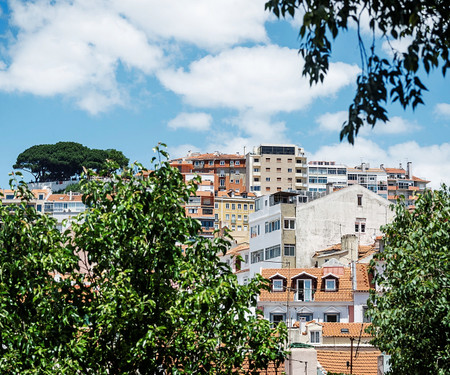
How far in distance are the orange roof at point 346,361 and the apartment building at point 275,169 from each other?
125983 millimetres

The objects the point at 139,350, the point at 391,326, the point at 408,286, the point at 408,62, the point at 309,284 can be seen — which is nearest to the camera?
the point at 408,62

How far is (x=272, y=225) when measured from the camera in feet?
282

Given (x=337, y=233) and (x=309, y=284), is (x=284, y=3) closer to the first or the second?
(x=309, y=284)

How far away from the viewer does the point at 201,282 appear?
21.7 m

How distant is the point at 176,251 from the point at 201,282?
1079mm

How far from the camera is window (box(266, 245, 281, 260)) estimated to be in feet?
273

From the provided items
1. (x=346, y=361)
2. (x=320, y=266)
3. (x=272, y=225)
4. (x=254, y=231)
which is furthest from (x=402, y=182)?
(x=346, y=361)

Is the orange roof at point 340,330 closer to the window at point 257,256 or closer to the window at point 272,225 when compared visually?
the window at point 272,225

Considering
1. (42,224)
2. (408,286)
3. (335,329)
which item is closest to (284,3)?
(42,224)

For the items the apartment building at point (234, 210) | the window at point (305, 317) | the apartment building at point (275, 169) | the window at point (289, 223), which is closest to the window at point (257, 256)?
the window at point (289, 223)

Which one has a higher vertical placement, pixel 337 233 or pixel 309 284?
pixel 337 233

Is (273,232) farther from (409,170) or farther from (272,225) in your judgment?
(409,170)

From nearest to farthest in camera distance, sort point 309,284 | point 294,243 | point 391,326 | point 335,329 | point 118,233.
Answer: point 118,233 → point 391,326 → point 335,329 → point 309,284 → point 294,243

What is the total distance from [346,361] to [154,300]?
997 inches
